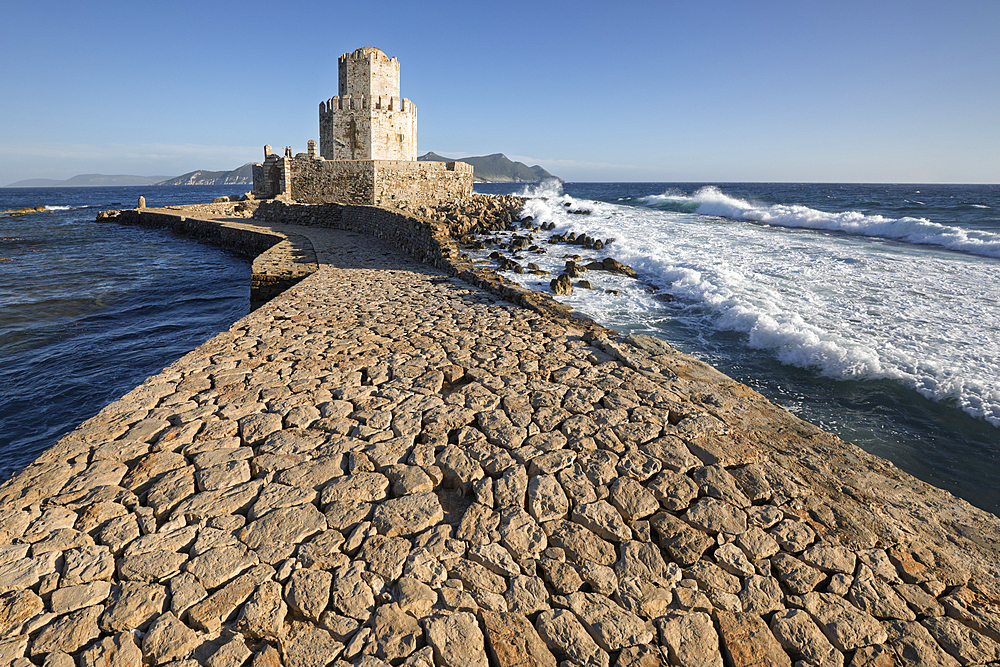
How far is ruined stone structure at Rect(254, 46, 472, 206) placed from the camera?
2317 cm

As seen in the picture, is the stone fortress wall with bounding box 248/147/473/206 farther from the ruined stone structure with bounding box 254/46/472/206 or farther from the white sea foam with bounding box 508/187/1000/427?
the white sea foam with bounding box 508/187/1000/427

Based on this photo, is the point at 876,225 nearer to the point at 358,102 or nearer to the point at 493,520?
the point at 358,102

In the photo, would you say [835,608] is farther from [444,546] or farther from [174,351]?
[174,351]

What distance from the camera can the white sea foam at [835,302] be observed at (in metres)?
6.54

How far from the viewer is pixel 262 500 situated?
2.88 m

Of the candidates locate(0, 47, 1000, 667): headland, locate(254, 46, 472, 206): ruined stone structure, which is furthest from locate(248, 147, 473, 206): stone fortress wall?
locate(0, 47, 1000, 667): headland

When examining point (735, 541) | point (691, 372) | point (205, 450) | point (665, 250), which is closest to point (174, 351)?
point (205, 450)

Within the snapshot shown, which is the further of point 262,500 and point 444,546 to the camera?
point 262,500

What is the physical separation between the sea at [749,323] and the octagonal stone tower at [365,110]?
1023 centimetres

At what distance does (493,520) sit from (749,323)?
758 centimetres

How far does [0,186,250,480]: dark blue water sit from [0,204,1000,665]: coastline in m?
Answer: 3.28

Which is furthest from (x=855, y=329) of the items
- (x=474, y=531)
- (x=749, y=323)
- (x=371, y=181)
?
(x=371, y=181)

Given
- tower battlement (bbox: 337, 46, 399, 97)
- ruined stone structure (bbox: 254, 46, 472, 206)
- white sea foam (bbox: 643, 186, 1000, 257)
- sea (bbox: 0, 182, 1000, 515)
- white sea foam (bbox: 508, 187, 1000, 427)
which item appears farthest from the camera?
tower battlement (bbox: 337, 46, 399, 97)

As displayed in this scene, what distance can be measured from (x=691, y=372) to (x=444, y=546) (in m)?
3.51
